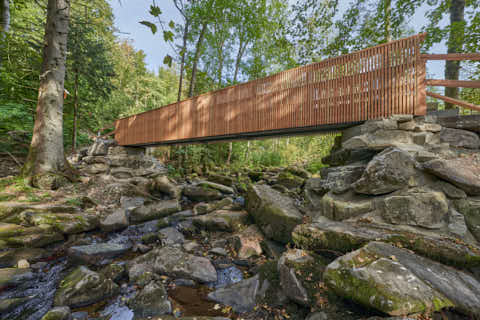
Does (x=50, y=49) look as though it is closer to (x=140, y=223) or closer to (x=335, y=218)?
(x=140, y=223)

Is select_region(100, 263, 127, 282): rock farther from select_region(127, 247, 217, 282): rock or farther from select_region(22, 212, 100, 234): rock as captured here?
select_region(22, 212, 100, 234): rock

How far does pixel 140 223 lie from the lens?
18.3 feet

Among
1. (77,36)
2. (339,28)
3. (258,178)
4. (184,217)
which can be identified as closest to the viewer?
(184,217)

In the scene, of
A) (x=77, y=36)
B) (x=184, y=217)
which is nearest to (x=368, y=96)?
(x=184, y=217)

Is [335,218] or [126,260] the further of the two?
[126,260]

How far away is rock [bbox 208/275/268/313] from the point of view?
258 cm

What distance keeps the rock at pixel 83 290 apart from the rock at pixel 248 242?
7.49 ft

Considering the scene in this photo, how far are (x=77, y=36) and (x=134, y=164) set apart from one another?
26.3ft

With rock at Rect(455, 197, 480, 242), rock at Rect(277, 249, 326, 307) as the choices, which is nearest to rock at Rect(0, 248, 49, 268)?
rock at Rect(277, 249, 326, 307)

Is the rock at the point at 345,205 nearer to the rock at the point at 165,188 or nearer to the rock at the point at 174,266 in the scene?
the rock at the point at 174,266

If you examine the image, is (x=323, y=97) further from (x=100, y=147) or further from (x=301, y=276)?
(x=100, y=147)

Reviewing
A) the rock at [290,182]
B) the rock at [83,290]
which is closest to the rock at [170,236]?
the rock at [83,290]

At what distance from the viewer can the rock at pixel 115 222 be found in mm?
4879

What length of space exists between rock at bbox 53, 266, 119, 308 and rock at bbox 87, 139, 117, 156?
813 cm
